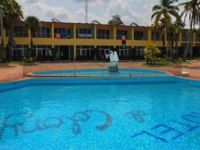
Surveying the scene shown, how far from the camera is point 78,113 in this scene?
7785mm

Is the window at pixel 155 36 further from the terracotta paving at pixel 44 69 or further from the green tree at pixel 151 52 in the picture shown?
the terracotta paving at pixel 44 69

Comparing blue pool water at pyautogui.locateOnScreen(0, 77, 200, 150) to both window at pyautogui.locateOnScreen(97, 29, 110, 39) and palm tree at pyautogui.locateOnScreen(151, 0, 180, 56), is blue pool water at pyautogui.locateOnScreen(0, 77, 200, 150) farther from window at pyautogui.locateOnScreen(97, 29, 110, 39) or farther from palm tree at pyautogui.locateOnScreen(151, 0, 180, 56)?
window at pyautogui.locateOnScreen(97, 29, 110, 39)

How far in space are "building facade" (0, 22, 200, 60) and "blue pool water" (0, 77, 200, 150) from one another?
20554 millimetres

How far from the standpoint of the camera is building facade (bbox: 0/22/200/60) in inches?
1266

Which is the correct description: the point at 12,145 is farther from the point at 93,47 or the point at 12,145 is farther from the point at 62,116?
the point at 93,47

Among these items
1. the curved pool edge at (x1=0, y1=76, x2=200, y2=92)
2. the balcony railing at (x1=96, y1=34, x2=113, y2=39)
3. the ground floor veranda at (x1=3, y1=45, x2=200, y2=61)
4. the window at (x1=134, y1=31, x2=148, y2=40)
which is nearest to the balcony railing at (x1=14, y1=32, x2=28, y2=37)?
the ground floor veranda at (x1=3, y1=45, x2=200, y2=61)

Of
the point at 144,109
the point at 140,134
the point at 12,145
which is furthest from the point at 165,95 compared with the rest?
the point at 12,145

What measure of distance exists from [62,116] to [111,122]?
1735mm

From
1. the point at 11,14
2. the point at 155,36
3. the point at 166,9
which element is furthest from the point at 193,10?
the point at 11,14

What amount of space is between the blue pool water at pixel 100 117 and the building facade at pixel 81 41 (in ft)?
67.4

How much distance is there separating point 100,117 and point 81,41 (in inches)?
1103

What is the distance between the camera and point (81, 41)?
34.4 m

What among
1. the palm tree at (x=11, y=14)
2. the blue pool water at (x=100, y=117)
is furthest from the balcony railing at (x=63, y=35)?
the blue pool water at (x=100, y=117)

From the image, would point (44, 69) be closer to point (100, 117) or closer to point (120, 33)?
point (100, 117)
